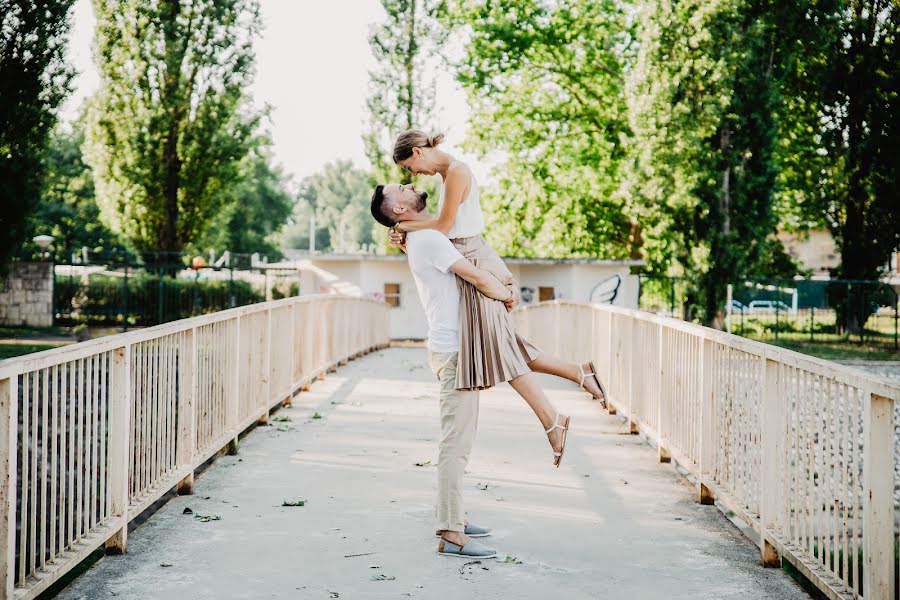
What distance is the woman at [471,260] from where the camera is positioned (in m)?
4.99

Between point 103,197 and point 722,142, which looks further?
point 103,197

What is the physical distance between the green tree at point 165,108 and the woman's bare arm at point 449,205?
31201mm

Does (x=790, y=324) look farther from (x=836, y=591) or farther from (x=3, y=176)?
(x=836, y=591)

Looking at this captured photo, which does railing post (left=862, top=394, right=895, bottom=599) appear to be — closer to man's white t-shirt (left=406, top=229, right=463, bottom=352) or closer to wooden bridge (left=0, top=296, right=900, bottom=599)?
wooden bridge (left=0, top=296, right=900, bottom=599)

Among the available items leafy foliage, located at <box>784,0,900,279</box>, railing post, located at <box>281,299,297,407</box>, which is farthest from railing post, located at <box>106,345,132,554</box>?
leafy foliage, located at <box>784,0,900,279</box>

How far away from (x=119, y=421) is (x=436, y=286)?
5.39ft

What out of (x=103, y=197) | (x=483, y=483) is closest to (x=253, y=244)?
(x=103, y=197)

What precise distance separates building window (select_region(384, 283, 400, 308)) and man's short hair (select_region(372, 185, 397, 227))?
34.3m

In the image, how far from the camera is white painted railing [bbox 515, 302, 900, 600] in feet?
11.8

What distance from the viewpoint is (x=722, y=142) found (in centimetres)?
2759

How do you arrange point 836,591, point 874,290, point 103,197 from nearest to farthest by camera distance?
1. point 836,591
2. point 874,290
3. point 103,197

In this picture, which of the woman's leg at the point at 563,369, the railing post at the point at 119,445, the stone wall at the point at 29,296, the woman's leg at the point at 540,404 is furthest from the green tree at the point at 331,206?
the railing post at the point at 119,445

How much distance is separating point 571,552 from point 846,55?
105ft

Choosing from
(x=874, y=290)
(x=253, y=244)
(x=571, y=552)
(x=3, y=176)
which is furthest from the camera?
(x=253, y=244)
